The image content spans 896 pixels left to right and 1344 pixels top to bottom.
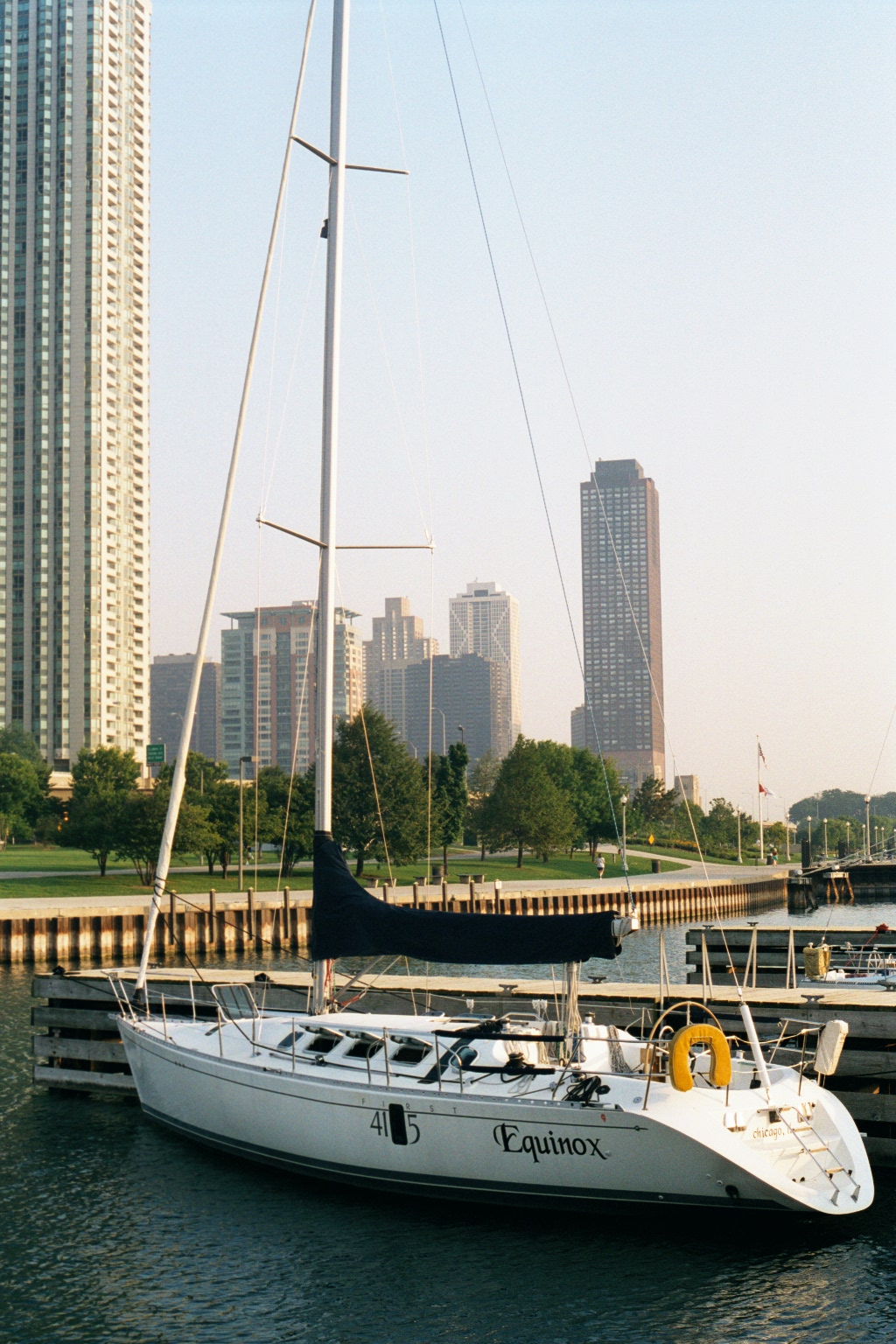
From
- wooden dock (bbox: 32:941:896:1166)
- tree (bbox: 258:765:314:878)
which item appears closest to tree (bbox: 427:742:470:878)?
tree (bbox: 258:765:314:878)

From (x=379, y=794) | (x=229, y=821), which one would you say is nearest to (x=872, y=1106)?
(x=229, y=821)

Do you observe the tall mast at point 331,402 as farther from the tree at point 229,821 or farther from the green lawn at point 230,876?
the tree at point 229,821

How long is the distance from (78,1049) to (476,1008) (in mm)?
8702

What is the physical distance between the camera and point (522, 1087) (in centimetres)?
1731

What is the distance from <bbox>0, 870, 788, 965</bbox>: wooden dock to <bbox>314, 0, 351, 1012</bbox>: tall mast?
18983mm

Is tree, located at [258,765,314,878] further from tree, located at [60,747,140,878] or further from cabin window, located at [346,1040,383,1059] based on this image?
cabin window, located at [346,1040,383,1059]

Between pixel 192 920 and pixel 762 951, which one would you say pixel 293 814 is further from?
pixel 762 951

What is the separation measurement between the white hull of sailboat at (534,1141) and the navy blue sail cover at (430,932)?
1692 millimetres

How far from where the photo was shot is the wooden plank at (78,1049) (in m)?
25.6

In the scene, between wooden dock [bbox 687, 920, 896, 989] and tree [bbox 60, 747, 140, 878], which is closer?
wooden dock [bbox 687, 920, 896, 989]

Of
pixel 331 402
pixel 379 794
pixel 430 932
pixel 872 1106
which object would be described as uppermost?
pixel 331 402

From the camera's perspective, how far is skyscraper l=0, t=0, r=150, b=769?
184750 millimetres

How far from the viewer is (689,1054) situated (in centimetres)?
1705

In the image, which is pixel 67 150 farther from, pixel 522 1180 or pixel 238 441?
pixel 522 1180
